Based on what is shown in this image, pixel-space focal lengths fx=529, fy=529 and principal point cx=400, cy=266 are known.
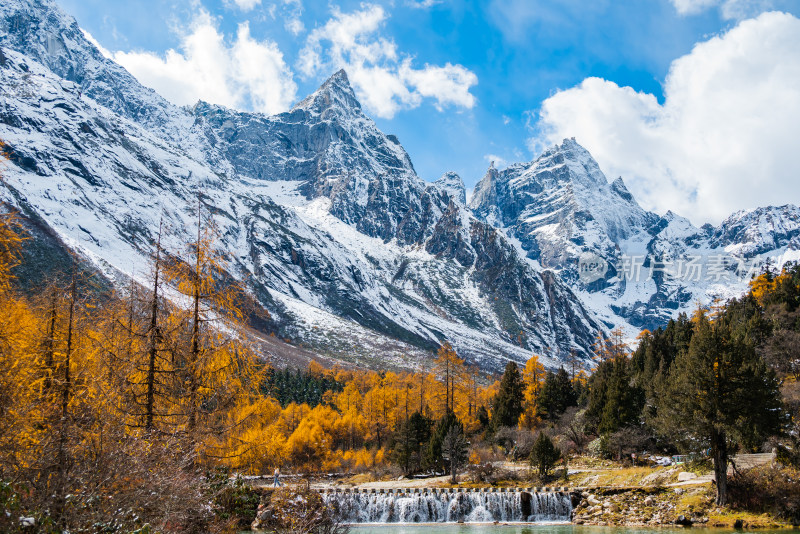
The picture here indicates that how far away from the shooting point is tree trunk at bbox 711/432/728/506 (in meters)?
31.8

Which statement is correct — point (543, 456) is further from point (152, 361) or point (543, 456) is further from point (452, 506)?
point (152, 361)

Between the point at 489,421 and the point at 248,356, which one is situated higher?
the point at 248,356

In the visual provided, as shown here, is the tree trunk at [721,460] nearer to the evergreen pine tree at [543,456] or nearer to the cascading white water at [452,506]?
the cascading white water at [452,506]

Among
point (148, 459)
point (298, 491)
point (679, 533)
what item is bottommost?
point (679, 533)

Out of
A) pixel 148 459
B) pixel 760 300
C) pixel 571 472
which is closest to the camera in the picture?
pixel 148 459

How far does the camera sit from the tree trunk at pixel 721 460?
31.8 metres

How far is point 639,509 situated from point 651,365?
28756 millimetres

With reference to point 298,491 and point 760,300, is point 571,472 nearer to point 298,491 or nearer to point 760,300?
point 298,491

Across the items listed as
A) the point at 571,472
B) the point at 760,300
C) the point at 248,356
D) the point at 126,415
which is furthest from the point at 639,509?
the point at 760,300

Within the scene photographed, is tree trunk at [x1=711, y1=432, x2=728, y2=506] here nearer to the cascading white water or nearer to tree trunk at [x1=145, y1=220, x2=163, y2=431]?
the cascading white water

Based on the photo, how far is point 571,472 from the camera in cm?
4838

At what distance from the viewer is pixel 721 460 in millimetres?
31859

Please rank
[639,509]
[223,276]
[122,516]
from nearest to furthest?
[122,516] < [223,276] < [639,509]

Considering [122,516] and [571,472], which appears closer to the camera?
[122,516]
